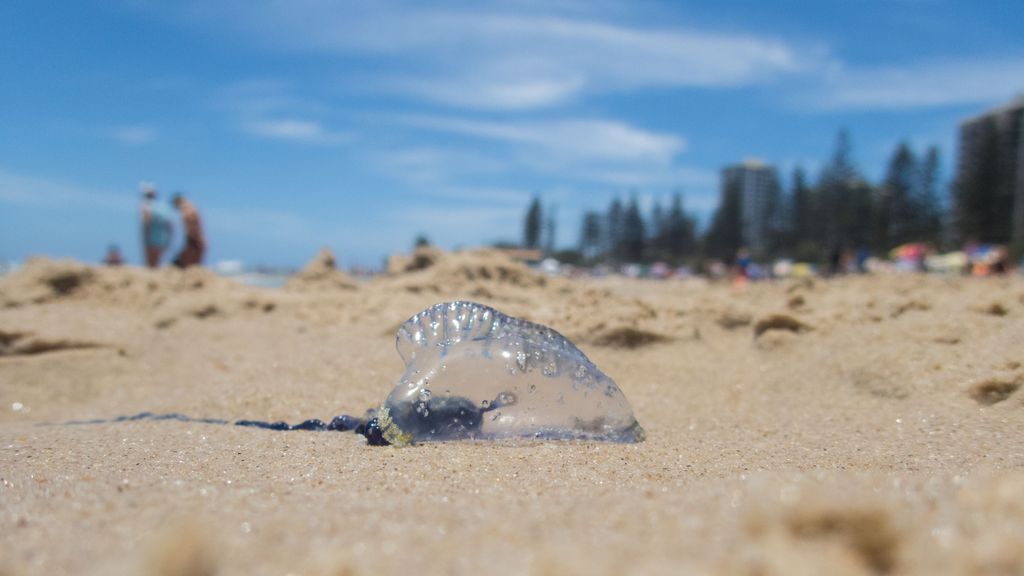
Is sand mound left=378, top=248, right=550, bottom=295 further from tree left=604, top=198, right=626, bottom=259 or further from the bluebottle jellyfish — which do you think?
tree left=604, top=198, right=626, bottom=259

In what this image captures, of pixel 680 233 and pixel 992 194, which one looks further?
pixel 680 233

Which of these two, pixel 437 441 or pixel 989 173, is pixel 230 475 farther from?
pixel 989 173

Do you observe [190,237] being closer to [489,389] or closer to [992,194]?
[489,389]

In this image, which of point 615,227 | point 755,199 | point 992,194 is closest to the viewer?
point 992,194

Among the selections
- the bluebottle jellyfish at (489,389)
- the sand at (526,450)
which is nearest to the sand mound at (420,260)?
the sand at (526,450)

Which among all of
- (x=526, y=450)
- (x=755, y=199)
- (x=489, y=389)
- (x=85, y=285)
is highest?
(x=755, y=199)

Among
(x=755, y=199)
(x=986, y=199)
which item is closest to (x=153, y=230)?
(x=986, y=199)

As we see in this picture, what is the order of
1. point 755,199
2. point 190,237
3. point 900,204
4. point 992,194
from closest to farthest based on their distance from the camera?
1. point 190,237
2. point 992,194
3. point 900,204
4. point 755,199

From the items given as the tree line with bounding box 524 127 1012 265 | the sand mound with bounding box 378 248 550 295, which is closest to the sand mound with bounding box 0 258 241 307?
the sand mound with bounding box 378 248 550 295
